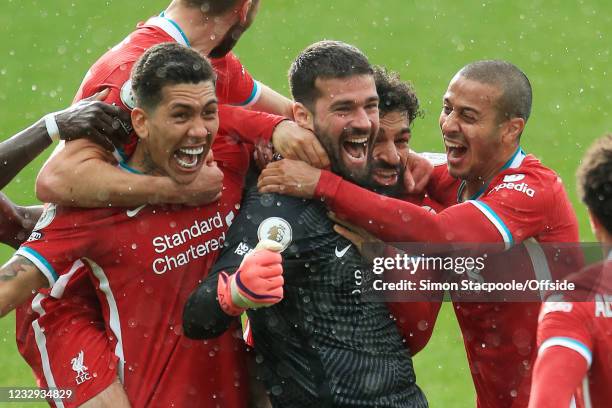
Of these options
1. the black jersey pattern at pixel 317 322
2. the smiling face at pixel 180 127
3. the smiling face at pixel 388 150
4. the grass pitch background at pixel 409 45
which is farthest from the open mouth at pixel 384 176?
the grass pitch background at pixel 409 45

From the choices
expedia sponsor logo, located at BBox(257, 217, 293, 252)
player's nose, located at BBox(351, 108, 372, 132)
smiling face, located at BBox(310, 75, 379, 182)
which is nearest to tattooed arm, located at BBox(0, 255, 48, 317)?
expedia sponsor logo, located at BBox(257, 217, 293, 252)

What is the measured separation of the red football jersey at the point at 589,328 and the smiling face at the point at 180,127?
1.54 m

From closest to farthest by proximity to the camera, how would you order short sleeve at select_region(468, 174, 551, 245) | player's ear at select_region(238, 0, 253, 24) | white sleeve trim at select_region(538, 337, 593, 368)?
white sleeve trim at select_region(538, 337, 593, 368) < short sleeve at select_region(468, 174, 551, 245) < player's ear at select_region(238, 0, 253, 24)

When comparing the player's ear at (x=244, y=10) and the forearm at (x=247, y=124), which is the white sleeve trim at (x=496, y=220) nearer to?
the forearm at (x=247, y=124)

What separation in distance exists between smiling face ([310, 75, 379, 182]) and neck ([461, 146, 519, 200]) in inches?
28.1

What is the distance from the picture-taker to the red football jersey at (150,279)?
4711 millimetres

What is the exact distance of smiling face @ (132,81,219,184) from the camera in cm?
466

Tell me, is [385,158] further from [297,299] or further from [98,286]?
[98,286]

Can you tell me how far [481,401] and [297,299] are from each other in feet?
4.29

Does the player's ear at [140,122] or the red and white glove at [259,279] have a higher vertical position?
the player's ear at [140,122]

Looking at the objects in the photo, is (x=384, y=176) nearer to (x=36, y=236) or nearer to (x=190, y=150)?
(x=190, y=150)

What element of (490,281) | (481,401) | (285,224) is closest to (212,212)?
(285,224)

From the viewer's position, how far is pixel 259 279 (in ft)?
13.8

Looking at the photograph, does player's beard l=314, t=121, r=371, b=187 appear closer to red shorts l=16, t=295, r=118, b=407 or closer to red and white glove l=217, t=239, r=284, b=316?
red and white glove l=217, t=239, r=284, b=316
